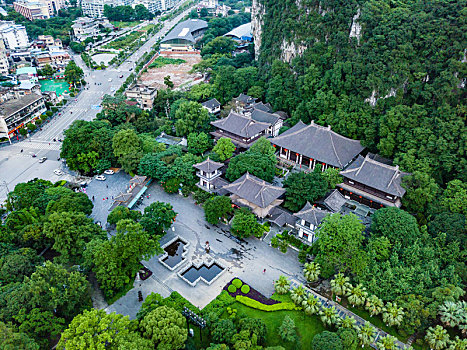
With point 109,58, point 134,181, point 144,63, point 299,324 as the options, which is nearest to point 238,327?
point 299,324

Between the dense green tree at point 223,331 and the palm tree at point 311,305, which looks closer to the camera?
the dense green tree at point 223,331

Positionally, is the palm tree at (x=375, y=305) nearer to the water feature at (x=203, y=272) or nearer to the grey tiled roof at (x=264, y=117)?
the water feature at (x=203, y=272)

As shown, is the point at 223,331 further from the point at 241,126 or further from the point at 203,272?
the point at 241,126

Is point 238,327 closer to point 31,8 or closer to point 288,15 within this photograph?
point 288,15

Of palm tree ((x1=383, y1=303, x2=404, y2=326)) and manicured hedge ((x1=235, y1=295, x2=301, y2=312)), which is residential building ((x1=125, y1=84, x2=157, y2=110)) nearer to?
manicured hedge ((x1=235, y1=295, x2=301, y2=312))

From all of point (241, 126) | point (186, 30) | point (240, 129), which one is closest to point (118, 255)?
point (240, 129)

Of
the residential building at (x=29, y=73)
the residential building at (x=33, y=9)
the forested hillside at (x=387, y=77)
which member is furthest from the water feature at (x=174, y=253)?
the residential building at (x=33, y=9)
